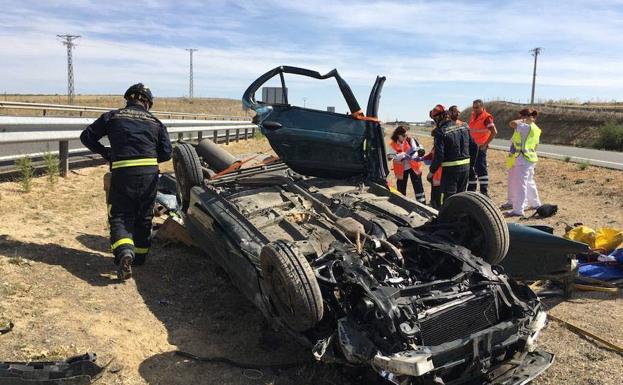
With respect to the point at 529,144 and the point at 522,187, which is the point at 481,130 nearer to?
the point at 529,144

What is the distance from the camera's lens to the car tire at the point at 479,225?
3975mm

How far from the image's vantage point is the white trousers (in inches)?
352

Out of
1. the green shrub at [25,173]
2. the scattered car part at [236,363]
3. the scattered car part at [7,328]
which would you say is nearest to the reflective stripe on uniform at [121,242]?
the scattered car part at [7,328]

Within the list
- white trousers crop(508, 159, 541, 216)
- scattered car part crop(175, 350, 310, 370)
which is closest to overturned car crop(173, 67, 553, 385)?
scattered car part crop(175, 350, 310, 370)

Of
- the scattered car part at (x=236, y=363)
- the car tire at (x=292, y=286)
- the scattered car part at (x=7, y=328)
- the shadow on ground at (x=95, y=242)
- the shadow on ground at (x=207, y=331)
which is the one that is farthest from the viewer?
the shadow on ground at (x=95, y=242)

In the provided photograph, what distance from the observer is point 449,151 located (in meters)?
7.26

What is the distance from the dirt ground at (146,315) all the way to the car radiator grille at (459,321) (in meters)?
0.72

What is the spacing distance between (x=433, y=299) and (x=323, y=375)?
100 cm

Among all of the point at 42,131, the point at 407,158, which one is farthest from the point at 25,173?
the point at 407,158

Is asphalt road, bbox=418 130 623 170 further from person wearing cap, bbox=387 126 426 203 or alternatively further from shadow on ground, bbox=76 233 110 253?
shadow on ground, bbox=76 233 110 253

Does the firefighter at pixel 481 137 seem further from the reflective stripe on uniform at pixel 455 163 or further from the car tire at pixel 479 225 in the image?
the car tire at pixel 479 225

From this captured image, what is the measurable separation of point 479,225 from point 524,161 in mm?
5483

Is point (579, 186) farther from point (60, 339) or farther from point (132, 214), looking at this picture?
point (60, 339)

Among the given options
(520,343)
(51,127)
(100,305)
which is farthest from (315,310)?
(51,127)
